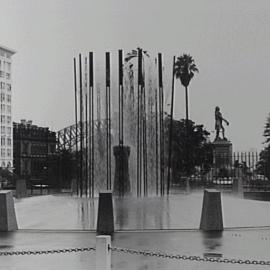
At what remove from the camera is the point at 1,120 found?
172 metres

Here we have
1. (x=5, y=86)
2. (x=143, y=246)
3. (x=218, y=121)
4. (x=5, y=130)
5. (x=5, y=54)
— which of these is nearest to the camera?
(x=143, y=246)

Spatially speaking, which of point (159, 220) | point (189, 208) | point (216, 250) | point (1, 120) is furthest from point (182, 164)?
point (1, 120)

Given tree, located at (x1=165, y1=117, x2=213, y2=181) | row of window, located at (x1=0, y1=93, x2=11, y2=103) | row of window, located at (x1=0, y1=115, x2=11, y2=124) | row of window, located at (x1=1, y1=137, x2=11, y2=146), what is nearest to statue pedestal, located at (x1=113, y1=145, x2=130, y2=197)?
tree, located at (x1=165, y1=117, x2=213, y2=181)

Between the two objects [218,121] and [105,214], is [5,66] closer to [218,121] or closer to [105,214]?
[218,121]

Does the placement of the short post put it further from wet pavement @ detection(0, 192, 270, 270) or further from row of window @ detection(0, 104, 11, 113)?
row of window @ detection(0, 104, 11, 113)

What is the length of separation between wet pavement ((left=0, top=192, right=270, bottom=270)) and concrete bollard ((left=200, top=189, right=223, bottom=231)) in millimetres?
388

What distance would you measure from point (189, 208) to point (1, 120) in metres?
154

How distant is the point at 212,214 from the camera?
622 inches

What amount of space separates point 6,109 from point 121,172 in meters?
153

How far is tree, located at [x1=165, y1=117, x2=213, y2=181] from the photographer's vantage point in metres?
68.6

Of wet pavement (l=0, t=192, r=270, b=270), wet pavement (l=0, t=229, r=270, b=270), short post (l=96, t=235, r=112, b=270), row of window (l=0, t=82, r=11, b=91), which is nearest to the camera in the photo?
short post (l=96, t=235, r=112, b=270)

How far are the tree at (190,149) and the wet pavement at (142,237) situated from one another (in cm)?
4569

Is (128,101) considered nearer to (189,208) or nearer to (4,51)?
(189,208)

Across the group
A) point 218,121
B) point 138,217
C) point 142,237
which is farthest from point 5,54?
point 142,237
